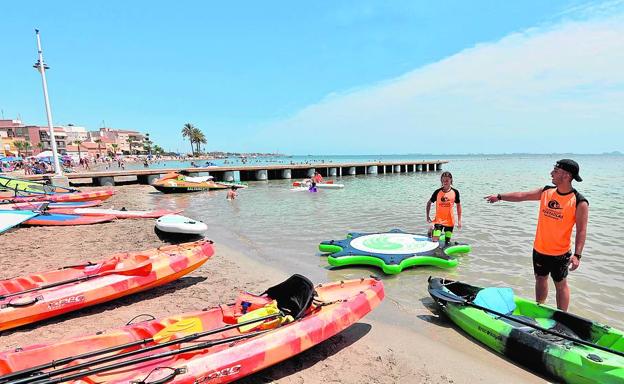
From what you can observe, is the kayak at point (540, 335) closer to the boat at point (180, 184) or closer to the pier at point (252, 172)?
the boat at point (180, 184)

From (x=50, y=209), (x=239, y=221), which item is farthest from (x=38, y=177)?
(x=239, y=221)

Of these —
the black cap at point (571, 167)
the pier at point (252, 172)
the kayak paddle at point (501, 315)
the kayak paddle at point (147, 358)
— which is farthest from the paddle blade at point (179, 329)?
the pier at point (252, 172)

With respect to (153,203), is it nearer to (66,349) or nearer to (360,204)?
(360,204)

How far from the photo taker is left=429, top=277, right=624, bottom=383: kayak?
12.1ft

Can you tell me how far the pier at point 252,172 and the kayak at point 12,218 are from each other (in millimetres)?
20148

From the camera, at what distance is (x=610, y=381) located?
3.49 meters

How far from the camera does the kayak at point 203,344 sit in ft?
10.9

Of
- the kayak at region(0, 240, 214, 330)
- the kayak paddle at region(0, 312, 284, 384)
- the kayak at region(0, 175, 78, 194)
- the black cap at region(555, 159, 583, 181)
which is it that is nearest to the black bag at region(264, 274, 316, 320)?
the kayak paddle at region(0, 312, 284, 384)

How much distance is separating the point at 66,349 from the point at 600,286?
950 cm

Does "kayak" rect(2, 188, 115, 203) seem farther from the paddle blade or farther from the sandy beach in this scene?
the paddle blade

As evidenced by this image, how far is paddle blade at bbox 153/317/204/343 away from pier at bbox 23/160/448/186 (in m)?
31.5

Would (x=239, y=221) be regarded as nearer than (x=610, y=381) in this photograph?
No

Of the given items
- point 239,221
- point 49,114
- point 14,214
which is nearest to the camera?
point 14,214

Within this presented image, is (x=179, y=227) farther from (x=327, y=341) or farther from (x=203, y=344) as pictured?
(x=203, y=344)
